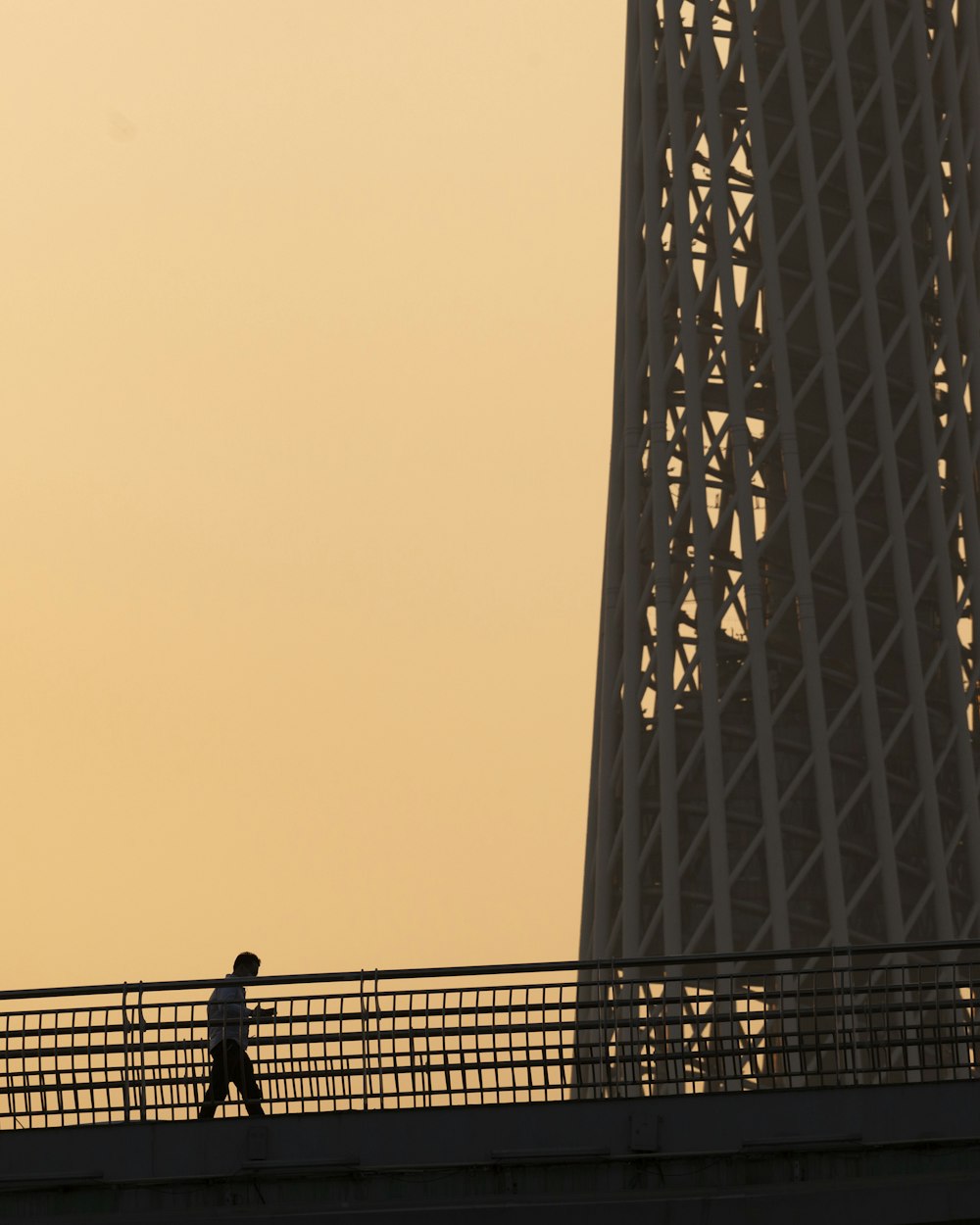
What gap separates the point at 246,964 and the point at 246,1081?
1360 mm

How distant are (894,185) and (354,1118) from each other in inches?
1414

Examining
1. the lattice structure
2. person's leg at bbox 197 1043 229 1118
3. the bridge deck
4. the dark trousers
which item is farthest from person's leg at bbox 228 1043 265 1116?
the lattice structure

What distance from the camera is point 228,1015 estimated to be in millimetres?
28547

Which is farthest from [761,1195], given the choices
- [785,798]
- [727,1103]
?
[785,798]

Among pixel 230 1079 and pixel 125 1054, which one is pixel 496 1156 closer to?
pixel 230 1079

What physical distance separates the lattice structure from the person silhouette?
28.9 m

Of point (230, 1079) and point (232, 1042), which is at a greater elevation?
point (232, 1042)

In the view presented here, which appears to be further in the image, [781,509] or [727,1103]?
[781,509]

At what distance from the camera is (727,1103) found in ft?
89.7

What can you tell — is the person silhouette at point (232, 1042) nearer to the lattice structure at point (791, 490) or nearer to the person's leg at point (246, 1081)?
the person's leg at point (246, 1081)

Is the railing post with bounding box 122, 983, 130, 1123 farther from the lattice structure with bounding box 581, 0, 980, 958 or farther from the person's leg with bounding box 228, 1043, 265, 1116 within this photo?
the lattice structure with bounding box 581, 0, 980, 958

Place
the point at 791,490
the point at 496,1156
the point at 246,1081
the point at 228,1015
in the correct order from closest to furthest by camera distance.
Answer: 1. the point at 496,1156
2. the point at 246,1081
3. the point at 228,1015
4. the point at 791,490

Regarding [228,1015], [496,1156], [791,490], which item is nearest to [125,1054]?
[228,1015]

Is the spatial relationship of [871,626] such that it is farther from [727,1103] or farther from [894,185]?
[727,1103]
